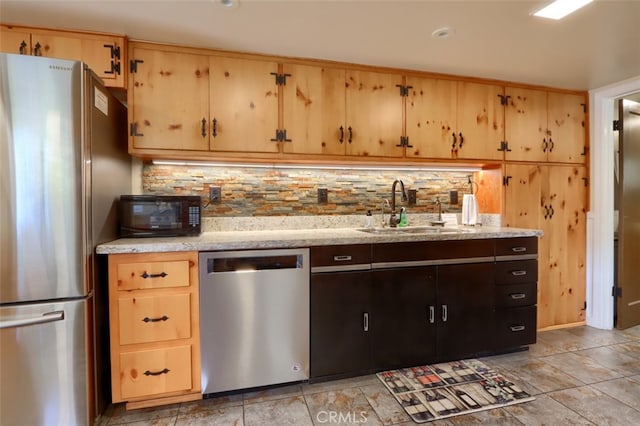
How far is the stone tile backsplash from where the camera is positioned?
7.92 ft

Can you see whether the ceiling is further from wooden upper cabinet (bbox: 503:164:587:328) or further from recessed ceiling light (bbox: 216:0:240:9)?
wooden upper cabinet (bbox: 503:164:587:328)

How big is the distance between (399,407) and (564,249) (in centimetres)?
228

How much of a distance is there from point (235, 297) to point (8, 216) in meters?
1.14

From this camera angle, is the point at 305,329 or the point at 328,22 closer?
the point at 328,22

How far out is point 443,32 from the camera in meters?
1.94

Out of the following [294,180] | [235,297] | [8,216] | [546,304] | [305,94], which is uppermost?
[305,94]

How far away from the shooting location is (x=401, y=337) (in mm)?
2156

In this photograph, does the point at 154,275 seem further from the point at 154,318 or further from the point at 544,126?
the point at 544,126

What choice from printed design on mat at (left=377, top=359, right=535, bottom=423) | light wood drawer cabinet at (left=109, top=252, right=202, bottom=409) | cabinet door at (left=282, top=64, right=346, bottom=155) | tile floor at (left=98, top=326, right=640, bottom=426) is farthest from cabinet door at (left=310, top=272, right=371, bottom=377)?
cabinet door at (left=282, top=64, right=346, bottom=155)

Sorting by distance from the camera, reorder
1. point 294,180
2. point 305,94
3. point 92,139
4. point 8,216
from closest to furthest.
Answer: point 8,216
point 92,139
point 305,94
point 294,180

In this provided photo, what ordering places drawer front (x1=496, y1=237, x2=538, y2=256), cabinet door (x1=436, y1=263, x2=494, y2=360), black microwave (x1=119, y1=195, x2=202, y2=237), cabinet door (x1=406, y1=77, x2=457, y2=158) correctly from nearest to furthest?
black microwave (x1=119, y1=195, x2=202, y2=237), cabinet door (x1=436, y1=263, x2=494, y2=360), drawer front (x1=496, y1=237, x2=538, y2=256), cabinet door (x1=406, y1=77, x2=457, y2=158)

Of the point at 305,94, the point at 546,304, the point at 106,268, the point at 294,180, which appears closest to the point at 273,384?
the point at 106,268

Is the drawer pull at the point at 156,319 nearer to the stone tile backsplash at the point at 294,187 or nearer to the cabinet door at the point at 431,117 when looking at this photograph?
the stone tile backsplash at the point at 294,187

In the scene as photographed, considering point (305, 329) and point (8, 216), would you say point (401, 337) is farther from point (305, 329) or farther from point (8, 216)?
point (8, 216)
